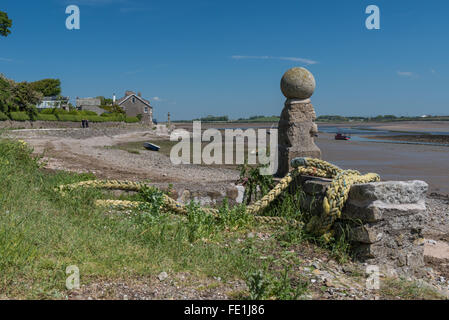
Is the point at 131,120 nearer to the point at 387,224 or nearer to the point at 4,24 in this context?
the point at 4,24

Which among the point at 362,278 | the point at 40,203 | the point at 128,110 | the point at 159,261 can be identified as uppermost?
the point at 128,110

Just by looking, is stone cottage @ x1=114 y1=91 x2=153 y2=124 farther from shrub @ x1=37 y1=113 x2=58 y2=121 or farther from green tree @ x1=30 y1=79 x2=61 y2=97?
shrub @ x1=37 y1=113 x2=58 y2=121

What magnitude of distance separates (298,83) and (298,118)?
66 cm

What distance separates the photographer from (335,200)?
4.38 meters

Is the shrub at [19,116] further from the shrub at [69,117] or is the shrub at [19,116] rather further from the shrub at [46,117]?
the shrub at [69,117]

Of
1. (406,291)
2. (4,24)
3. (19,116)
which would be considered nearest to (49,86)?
(19,116)

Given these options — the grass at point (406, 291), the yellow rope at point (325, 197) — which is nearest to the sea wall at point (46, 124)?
the yellow rope at point (325, 197)

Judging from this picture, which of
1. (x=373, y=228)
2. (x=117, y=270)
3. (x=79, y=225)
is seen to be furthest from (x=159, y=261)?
(x=373, y=228)

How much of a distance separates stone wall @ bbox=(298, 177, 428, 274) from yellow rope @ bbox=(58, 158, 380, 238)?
0.17 meters

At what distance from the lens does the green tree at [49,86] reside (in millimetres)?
70912
